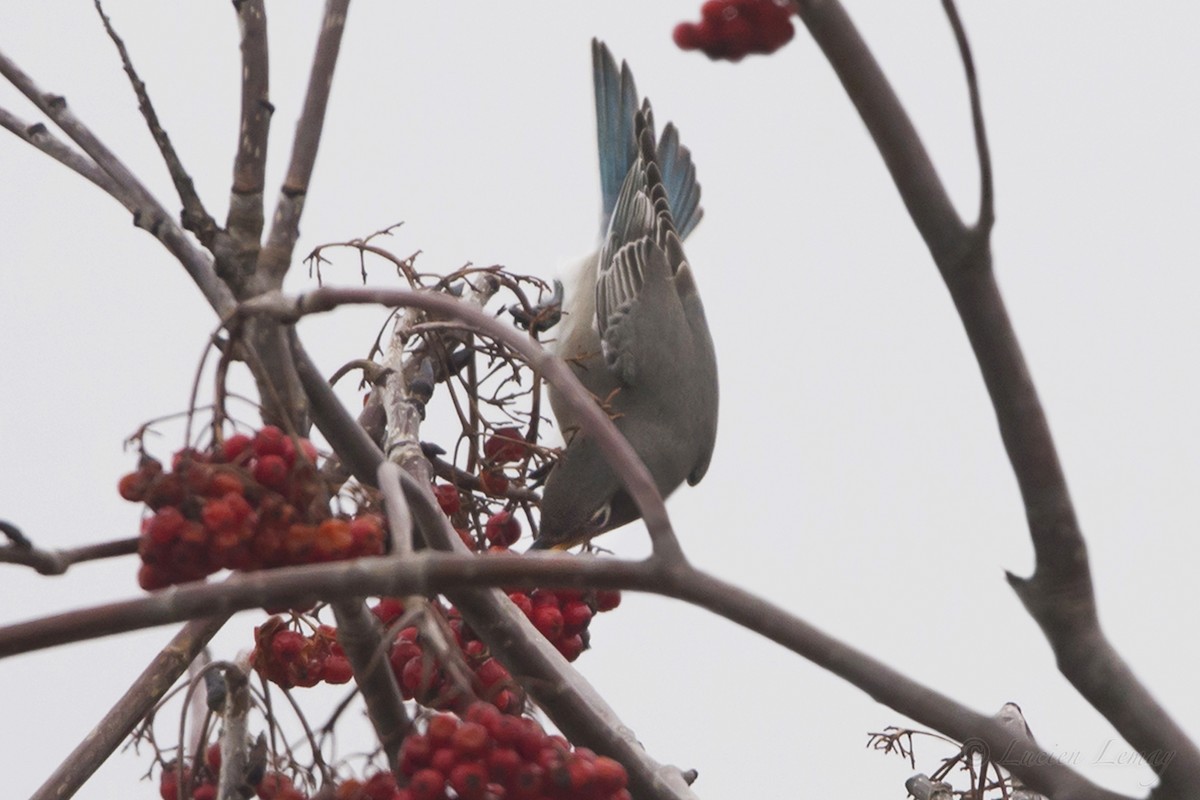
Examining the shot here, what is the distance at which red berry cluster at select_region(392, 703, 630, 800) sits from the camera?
135cm

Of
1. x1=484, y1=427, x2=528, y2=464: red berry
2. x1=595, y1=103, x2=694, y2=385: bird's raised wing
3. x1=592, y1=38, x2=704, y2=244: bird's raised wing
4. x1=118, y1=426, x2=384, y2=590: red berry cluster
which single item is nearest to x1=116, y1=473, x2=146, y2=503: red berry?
x1=118, y1=426, x2=384, y2=590: red berry cluster

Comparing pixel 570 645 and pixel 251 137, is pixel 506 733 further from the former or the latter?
pixel 570 645

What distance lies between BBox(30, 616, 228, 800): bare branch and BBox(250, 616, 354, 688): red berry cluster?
95 millimetres

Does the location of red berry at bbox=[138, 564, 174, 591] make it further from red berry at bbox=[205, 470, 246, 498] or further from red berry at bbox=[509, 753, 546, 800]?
red berry at bbox=[509, 753, 546, 800]

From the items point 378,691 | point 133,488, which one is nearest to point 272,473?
point 133,488

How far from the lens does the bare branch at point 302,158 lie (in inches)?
61.5

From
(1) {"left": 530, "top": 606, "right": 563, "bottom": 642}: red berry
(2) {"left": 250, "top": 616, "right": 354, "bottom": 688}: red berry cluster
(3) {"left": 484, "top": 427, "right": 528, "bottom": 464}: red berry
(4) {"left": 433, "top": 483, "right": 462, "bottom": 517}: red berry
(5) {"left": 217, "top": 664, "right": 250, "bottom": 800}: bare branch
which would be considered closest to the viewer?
(5) {"left": 217, "top": 664, "right": 250, "bottom": 800}: bare branch

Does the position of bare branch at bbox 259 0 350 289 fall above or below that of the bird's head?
below

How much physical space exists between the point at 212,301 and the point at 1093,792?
1.06m

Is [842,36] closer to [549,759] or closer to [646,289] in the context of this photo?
[549,759]

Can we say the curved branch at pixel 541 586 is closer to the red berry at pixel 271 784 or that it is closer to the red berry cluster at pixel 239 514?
the red berry cluster at pixel 239 514

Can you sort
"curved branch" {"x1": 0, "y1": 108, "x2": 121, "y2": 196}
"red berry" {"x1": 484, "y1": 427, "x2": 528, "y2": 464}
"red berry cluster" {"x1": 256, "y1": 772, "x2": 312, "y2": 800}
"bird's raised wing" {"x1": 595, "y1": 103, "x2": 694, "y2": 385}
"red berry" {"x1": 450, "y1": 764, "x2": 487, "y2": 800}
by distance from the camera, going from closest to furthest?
"red berry" {"x1": 450, "y1": 764, "x2": 487, "y2": 800} < "red berry cluster" {"x1": 256, "y1": 772, "x2": 312, "y2": 800} < "curved branch" {"x1": 0, "y1": 108, "x2": 121, "y2": 196} < "red berry" {"x1": 484, "y1": 427, "x2": 528, "y2": 464} < "bird's raised wing" {"x1": 595, "y1": 103, "x2": 694, "y2": 385}

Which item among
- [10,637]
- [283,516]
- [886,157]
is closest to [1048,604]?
[886,157]

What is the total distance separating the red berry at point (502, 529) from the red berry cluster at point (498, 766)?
1317 mm
